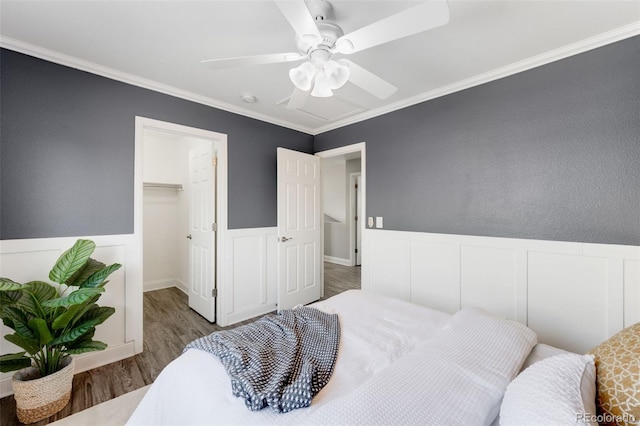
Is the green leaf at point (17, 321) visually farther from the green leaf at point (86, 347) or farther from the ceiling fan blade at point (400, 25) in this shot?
the ceiling fan blade at point (400, 25)

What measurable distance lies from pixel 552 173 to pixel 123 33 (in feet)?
10.3

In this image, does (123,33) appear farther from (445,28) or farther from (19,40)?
(445,28)

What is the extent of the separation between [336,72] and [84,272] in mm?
2178

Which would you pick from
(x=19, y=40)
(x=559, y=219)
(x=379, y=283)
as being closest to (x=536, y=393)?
(x=559, y=219)

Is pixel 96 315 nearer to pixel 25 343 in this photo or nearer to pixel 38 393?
pixel 25 343

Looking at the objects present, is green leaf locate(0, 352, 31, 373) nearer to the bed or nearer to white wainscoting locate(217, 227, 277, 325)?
the bed

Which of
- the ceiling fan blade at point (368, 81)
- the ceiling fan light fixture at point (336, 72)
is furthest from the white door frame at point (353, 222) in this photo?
the ceiling fan light fixture at point (336, 72)

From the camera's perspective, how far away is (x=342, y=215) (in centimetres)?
609

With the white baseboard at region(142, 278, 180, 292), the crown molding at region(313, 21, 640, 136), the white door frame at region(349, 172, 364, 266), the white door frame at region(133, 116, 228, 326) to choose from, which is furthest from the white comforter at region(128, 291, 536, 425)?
the white door frame at region(349, 172, 364, 266)

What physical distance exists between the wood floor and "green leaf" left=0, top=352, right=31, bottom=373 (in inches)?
12.5

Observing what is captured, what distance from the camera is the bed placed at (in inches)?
31.1

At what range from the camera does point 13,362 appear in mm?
1581

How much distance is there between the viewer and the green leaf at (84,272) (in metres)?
1.79

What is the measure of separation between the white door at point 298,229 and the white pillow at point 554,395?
2.61m
